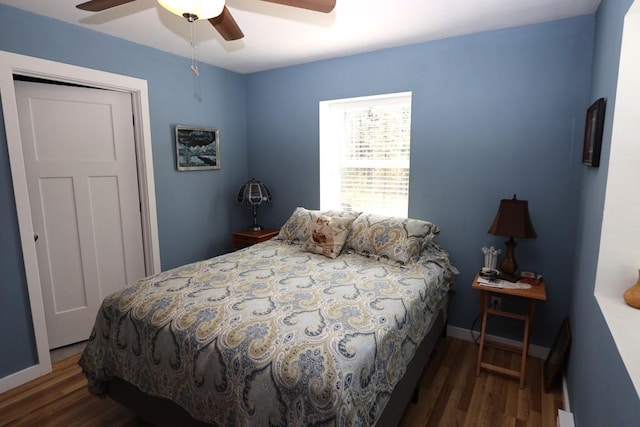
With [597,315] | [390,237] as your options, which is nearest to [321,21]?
[390,237]

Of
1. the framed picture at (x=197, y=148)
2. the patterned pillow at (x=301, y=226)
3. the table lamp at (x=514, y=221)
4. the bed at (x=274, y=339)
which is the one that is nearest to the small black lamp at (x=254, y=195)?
the framed picture at (x=197, y=148)

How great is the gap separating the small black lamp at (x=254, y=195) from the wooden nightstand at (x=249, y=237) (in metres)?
0.11

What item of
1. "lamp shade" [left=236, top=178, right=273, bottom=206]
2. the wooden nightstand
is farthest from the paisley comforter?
"lamp shade" [left=236, top=178, right=273, bottom=206]

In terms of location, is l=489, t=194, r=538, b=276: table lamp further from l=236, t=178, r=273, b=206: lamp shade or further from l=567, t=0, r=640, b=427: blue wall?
l=236, t=178, r=273, b=206: lamp shade

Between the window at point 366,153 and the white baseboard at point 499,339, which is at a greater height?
the window at point 366,153

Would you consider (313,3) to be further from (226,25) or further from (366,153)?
(366,153)

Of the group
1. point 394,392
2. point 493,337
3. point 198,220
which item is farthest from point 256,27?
point 493,337

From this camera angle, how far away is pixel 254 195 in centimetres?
342

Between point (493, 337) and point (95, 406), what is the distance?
9.02ft

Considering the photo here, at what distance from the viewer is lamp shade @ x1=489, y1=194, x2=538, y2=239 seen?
221 cm

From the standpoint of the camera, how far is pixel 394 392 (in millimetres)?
1624

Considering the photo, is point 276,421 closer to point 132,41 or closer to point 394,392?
point 394,392

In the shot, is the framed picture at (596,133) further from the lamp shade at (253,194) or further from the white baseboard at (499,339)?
the lamp shade at (253,194)

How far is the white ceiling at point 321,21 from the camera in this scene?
206cm
